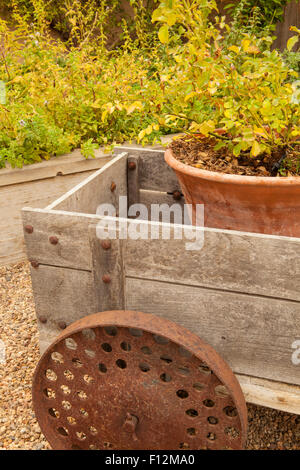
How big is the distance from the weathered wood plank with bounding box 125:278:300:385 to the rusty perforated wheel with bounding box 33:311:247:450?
12 cm

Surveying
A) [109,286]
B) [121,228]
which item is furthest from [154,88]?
[109,286]

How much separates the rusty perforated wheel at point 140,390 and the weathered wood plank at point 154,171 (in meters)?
0.94

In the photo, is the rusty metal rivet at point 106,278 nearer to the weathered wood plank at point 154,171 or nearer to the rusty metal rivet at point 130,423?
the rusty metal rivet at point 130,423

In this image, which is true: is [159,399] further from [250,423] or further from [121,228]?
[250,423]

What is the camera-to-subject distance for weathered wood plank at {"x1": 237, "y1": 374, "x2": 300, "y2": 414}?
1.21 m

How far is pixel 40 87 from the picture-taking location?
3031mm

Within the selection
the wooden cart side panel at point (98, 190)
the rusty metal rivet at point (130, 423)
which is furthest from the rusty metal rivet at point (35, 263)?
the rusty metal rivet at point (130, 423)

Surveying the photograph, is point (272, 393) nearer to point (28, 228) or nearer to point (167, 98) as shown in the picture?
point (28, 228)

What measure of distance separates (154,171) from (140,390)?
1094mm

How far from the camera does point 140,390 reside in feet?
3.64

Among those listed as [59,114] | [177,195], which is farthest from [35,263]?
[59,114]

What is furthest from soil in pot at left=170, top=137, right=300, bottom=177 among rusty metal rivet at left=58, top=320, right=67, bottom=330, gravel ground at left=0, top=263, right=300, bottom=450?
gravel ground at left=0, top=263, right=300, bottom=450

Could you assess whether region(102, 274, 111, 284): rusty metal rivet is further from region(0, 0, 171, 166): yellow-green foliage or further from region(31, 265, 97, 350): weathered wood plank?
region(0, 0, 171, 166): yellow-green foliage

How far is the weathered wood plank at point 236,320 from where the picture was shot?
113cm
